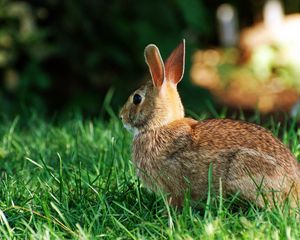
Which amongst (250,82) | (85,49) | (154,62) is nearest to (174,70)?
(154,62)

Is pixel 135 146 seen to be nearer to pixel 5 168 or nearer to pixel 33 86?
pixel 5 168

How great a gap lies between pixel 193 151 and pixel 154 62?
564mm

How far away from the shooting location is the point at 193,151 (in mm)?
4098

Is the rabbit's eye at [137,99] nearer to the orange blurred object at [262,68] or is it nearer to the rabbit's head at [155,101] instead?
the rabbit's head at [155,101]

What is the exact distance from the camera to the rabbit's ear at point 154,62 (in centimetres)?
423

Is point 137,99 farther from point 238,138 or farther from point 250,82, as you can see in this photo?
point 250,82

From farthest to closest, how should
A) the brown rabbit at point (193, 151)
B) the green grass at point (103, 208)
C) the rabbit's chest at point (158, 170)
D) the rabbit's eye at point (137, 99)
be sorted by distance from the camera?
1. the rabbit's eye at point (137, 99)
2. the rabbit's chest at point (158, 170)
3. the brown rabbit at point (193, 151)
4. the green grass at point (103, 208)

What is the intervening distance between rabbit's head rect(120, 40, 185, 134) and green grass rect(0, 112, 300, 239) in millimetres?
353

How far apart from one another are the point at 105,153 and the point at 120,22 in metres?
4.26

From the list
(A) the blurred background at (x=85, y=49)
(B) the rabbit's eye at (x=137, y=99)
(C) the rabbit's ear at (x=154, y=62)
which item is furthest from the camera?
(A) the blurred background at (x=85, y=49)

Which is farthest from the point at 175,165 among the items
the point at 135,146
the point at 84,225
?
the point at 84,225

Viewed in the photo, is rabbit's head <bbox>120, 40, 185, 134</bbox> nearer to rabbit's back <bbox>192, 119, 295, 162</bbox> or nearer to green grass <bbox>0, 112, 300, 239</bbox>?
rabbit's back <bbox>192, 119, 295, 162</bbox>

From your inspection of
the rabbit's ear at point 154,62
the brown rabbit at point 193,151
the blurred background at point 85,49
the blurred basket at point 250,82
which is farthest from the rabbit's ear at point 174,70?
the blurred basket at point 250,82

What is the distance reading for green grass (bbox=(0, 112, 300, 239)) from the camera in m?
3.57
